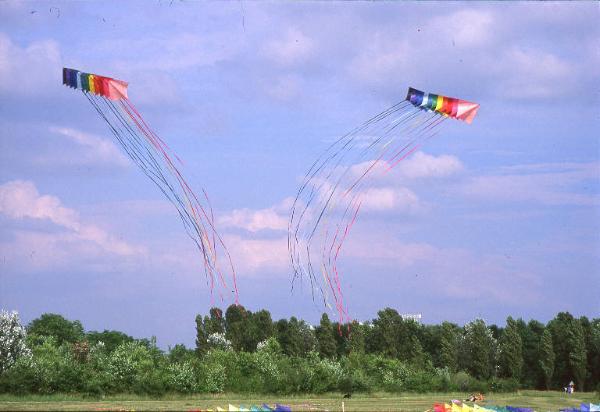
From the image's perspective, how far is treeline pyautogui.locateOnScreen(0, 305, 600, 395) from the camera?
189ft

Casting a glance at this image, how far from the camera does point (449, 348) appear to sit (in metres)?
98.0

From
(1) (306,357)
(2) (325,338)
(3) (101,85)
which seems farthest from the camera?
(2) (325,338)

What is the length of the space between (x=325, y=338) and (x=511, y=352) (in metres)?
21.4

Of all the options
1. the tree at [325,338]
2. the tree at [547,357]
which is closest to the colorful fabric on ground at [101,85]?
the tree at [325,338]

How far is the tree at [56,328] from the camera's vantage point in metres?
126

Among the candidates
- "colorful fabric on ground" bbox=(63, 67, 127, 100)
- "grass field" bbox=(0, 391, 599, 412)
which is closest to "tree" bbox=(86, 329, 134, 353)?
"grass field" bbox=(0, 391, 599, 412)

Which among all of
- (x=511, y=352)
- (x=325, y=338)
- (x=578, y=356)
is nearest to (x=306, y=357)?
(x=325, y=338)

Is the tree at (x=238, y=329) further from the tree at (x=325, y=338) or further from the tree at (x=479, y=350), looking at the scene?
the tree at (x=479, y=350)

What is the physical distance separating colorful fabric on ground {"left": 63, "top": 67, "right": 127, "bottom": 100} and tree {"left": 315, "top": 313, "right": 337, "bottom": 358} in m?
65.0

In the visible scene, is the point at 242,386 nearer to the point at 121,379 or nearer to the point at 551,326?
the point at 121,379

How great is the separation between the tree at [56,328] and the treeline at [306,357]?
17 centimetres

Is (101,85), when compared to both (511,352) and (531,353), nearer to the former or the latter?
(511,352)

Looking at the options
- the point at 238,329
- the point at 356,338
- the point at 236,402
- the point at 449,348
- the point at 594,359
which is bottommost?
the point at 236,402

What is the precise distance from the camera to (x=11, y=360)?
64.6 m
